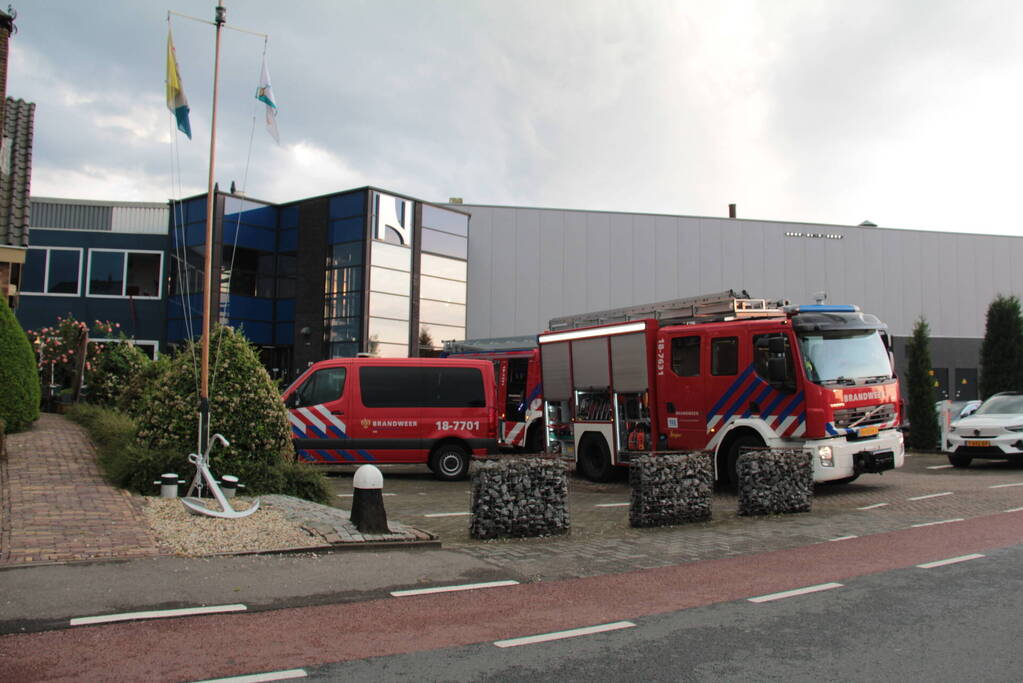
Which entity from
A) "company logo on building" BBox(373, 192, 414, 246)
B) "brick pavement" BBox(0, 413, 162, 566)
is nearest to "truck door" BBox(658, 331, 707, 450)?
"brick pavement" BBox(0, 413, 162, 566)

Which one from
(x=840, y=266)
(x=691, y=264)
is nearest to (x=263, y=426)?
(x=691, y=264)

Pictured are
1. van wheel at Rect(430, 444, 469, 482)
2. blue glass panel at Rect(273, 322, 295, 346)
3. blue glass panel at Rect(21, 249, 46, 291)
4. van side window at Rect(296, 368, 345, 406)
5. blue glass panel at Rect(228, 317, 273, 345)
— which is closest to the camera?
van side window at Rect(296, 368, 345, 406)

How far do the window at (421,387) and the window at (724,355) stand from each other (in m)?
4.59

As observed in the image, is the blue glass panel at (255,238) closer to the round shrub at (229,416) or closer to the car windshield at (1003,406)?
the round shrub at (229,416)

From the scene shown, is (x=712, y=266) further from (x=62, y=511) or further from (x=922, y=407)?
(x=62, y=511)

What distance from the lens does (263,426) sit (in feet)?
35.9

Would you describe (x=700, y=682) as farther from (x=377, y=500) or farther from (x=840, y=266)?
(x=840, y=266)

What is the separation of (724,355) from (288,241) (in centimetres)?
2482

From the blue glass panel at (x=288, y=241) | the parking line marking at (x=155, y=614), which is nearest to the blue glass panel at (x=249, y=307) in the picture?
the blue glass panel at (x=288, y=241)

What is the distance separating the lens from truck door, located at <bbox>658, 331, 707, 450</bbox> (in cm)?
1345

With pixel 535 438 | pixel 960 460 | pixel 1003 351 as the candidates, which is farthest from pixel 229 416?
pixel 1003 351

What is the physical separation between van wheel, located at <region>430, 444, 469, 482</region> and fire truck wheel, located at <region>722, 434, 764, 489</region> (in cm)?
492

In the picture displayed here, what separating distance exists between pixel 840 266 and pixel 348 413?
36.8 metres

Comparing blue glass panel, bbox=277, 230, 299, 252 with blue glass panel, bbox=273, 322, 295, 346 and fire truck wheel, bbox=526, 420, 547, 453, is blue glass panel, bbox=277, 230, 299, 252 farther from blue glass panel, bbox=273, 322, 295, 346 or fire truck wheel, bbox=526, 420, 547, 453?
fire truck wheel, bbox=526, 420, 547, 453
